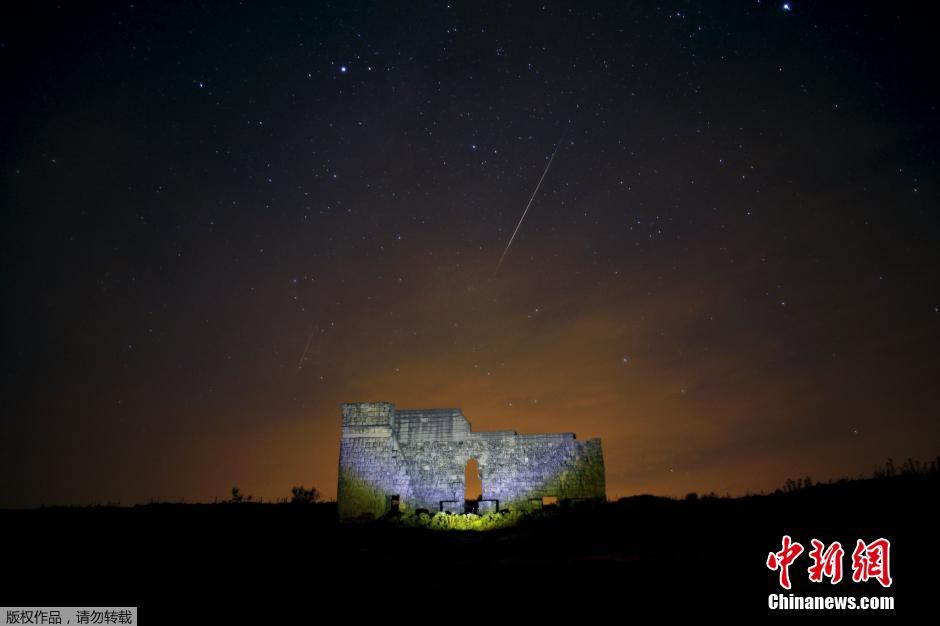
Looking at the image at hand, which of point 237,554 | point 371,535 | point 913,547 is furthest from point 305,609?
point 913,547

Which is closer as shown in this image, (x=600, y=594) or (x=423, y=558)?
(x=600, y=594)

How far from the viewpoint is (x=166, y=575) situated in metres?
13.0

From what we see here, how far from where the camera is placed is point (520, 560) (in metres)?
14.0

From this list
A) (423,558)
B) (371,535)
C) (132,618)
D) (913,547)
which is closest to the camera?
(132,618)

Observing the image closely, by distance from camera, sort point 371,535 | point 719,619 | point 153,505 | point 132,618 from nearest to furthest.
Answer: point 719,619 < point 132,618 < point 371,535 < point 153,505

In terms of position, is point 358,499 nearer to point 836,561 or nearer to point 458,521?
point 458,521

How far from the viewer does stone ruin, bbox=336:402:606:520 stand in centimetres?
2236

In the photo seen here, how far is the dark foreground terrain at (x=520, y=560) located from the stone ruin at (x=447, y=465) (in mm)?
1604

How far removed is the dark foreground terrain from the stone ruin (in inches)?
63.1

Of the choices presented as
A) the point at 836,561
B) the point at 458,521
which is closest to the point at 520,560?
the point at 836,561

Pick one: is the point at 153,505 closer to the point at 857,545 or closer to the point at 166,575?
the point at 166,575

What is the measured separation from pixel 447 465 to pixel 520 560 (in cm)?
944

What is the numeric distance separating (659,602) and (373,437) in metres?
15.4

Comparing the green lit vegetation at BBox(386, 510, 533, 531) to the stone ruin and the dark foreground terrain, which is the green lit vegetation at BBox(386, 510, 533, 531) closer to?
the stone ruin
